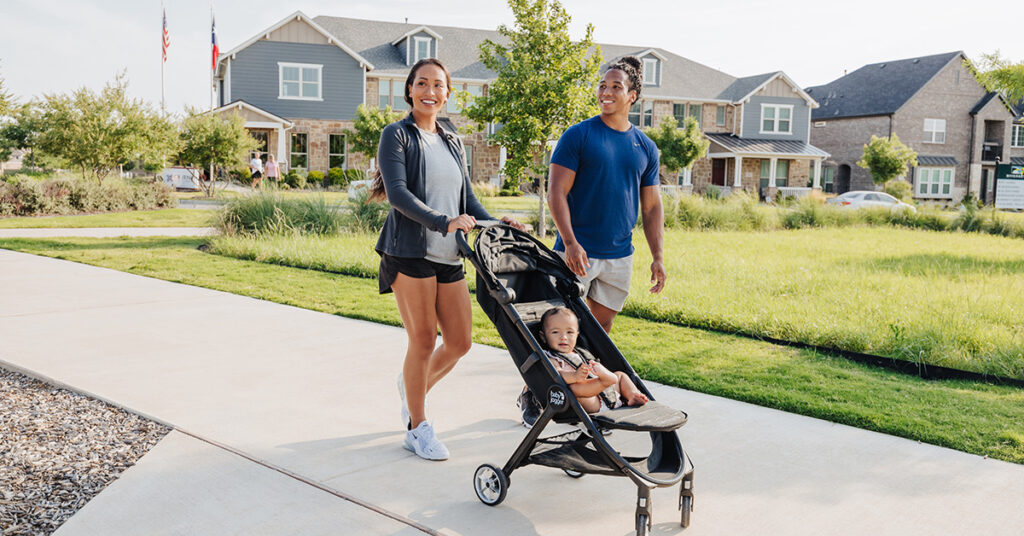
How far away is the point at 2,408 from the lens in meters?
4.86

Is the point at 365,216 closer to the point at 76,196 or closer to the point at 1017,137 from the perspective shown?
the point at 76,196

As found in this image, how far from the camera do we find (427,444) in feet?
13.6

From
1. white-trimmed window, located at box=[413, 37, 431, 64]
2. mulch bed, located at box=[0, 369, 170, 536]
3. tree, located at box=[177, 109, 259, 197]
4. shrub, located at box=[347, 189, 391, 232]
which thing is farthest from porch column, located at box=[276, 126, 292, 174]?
mulch bed, located at box=[0, 369, 170, 536]

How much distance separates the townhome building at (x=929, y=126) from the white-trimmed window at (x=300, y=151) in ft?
107

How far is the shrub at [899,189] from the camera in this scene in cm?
3909

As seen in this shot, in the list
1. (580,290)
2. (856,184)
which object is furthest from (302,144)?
(580,290)

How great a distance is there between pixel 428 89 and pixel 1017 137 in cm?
5827

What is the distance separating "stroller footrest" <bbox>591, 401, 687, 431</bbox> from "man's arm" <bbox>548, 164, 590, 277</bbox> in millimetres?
1093

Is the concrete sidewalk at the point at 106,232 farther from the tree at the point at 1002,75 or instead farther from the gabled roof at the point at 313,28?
the gabled roof at the point at 313,28

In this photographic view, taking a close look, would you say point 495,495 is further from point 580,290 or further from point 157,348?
point 157,348

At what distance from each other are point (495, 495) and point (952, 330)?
5.41 metres

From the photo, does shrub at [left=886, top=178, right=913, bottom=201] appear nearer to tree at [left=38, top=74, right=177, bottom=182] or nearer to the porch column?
the porch column

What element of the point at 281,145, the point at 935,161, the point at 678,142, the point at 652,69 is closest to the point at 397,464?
the point at 281,145

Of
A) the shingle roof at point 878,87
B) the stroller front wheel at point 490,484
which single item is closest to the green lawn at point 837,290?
the stroller front wheel at point 490,484
